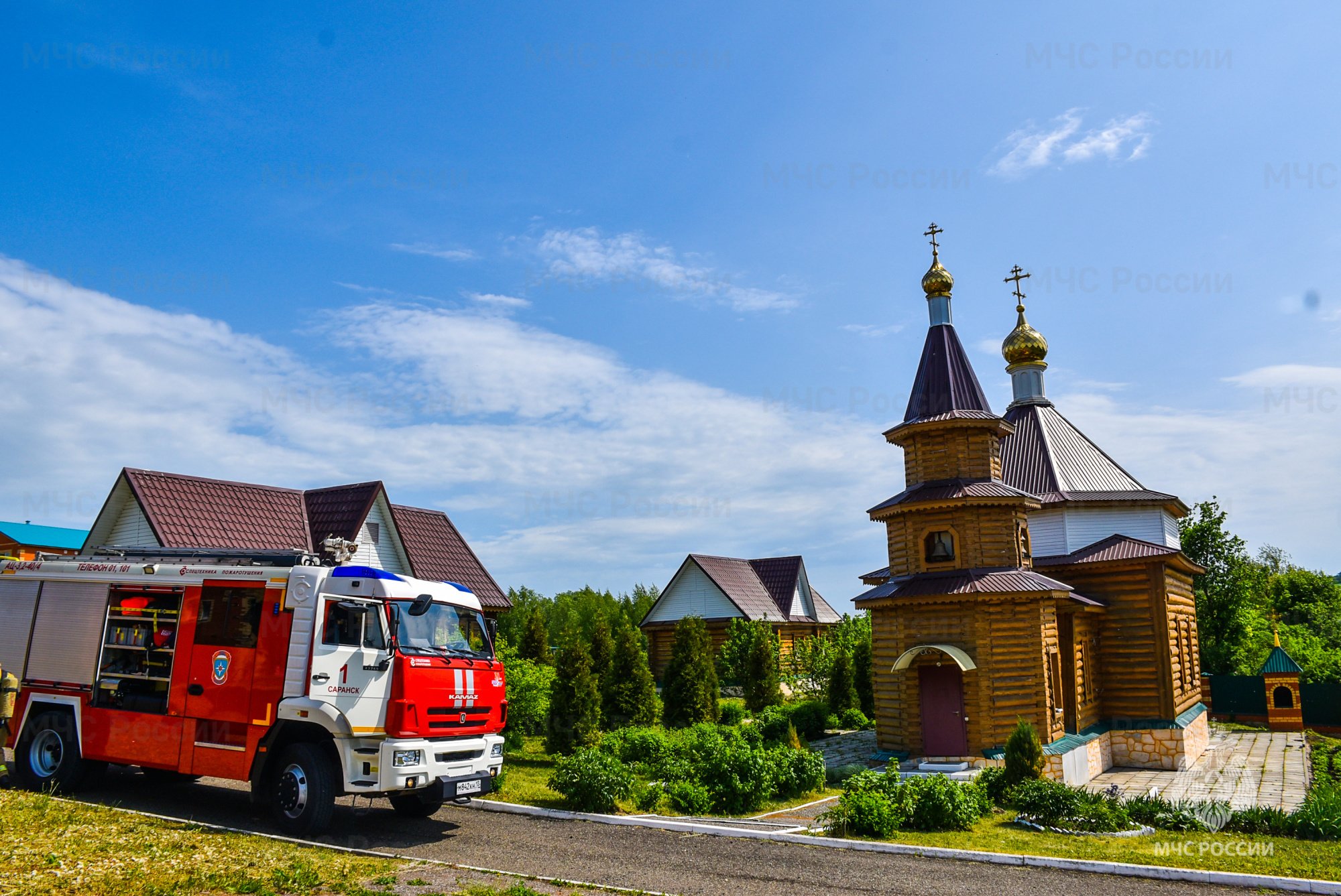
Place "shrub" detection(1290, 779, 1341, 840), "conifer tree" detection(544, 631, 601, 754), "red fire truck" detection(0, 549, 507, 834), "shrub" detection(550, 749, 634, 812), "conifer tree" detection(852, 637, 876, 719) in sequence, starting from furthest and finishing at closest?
"conifer tree" detection(852, 637, 876, 719)
"conifer tree" detection(544, 631, 601, 754)
"shrub" detection(550, 749, 634, 812)
"shrub" detection(1290, 779, 1341, 840)
"red fire truck" detection(0, 549, 507, 834)

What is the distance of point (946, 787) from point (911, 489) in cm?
1044

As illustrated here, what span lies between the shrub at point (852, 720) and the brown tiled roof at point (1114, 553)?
8321 millimetres

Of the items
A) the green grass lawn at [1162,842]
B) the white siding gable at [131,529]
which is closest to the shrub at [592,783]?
Answer: the green grass lawn at [1162,842]

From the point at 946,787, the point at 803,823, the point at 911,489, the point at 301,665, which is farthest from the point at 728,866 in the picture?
the point at 911,489

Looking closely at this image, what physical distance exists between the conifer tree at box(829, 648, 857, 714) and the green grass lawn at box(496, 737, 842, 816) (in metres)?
12.6

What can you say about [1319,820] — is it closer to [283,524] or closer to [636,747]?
[636,747]

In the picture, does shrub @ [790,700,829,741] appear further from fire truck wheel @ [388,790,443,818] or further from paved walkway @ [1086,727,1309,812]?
fire truck wheel @ [388,790,443,818]

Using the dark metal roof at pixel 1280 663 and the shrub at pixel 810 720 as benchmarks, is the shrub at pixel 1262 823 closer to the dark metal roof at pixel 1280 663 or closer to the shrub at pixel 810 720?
the shrub at pixel 810 720

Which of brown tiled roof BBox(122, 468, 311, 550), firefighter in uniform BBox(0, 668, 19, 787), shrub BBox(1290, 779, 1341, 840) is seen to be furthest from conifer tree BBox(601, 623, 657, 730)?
shrub BBox(1290, 779, 1341, 840)

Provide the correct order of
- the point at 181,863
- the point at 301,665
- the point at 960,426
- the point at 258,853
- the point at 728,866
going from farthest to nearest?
1. the point at 960,426
2. the point at 301,665
3. the point at 728,866
4. the point at 258,853
5. the point at 181,863

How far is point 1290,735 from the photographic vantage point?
1118 inches

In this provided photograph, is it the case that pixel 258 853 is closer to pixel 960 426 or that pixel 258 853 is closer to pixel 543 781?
pixel 543 781

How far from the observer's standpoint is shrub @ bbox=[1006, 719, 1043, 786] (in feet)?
48.4

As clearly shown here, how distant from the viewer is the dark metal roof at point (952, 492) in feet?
66.7
